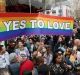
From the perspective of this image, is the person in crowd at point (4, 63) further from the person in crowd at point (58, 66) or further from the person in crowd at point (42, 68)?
the person in crowd at point (58, 66)

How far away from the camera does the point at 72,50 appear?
11.8m

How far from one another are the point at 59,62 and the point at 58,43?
16.7 ft

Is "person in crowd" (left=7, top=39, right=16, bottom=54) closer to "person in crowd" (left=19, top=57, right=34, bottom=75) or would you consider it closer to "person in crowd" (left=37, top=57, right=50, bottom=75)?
"person in crowd" (left=19, top=57, right=34, bottom=75)

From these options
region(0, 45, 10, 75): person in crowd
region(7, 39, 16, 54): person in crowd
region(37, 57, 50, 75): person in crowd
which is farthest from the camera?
region(7, 39, 16, 54): person in crowd

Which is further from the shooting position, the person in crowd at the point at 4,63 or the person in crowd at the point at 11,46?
the person in crowd at the point at 11,46

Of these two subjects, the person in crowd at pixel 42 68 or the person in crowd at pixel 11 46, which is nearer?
the person in crowd at pixel 42 68

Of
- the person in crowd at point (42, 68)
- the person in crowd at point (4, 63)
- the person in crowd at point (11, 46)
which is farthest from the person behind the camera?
the person in crowd at point (11, 46)

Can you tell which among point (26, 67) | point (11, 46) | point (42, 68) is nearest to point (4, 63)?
point (26, 67)

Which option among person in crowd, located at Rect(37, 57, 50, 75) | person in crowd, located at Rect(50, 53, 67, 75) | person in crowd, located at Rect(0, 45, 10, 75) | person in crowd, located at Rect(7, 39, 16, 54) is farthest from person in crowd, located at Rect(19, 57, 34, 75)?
person in crowd, located at Rect(7, 39, 16, 54)

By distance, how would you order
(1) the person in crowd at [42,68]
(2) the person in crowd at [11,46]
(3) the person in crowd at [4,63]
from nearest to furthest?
1. (1) the person in crowd at [42,68]
2. (3) the person in crowd at [4,63]
3. (2) the person in crowd at [11,46]

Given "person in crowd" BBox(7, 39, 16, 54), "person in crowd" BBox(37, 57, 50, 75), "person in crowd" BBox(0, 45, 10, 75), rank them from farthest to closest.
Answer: "person in crowd" BBox(7, 39, 16, 54) < "person in crowd" BBox(0, 45, 10, 75) < "person in crowd" BBox(37, 57, 50, 75)

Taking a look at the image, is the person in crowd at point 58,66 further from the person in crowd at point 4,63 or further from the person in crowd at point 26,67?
the person in crowd at point 4,63

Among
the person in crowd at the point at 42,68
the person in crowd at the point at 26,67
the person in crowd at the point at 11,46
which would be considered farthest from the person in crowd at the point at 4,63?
the person in crowd at the point at 11,46

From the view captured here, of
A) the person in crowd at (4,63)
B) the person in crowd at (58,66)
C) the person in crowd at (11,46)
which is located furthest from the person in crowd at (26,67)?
the person in crowd at (11,46)
